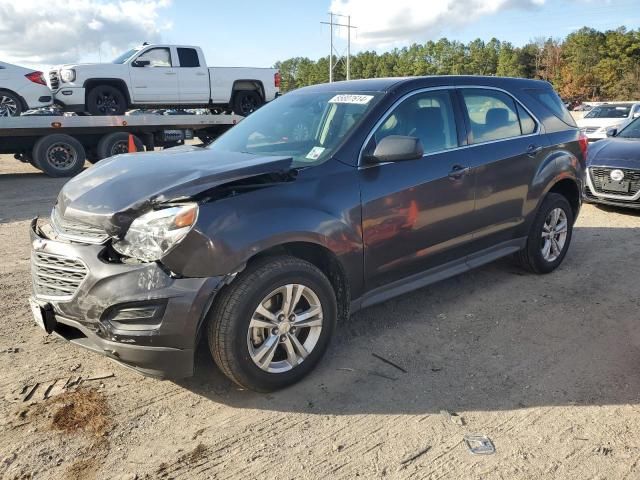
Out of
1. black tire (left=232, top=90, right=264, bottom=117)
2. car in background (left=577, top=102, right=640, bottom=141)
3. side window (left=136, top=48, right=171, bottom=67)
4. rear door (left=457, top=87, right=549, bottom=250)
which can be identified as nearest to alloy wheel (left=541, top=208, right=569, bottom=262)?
rear door (left=457, top=87, right=549, bottom=250)

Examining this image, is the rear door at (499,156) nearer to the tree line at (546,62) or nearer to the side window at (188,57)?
the side window at (188,57)

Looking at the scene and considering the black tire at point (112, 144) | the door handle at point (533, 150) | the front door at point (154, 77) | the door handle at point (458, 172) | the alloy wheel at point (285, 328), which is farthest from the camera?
the front door at point (154, 77)

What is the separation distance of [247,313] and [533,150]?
321 cm

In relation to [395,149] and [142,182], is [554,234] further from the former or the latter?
[142,182]

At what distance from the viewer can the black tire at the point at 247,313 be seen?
284cm

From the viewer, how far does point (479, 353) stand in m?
3.61

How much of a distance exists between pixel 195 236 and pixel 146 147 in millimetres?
11248

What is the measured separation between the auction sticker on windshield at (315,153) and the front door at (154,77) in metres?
11.6

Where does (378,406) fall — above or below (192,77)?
below

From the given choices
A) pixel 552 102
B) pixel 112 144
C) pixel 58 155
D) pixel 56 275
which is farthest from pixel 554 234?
pixel 58 155

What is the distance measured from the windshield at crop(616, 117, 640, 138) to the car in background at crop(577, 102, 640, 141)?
27.7 feet

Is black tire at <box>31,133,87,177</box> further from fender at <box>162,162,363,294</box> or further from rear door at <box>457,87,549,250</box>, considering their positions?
fender at <box>162,162,363,294</box>

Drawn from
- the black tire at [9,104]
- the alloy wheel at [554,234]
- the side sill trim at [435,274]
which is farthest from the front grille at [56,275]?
the black tire at [9,104]

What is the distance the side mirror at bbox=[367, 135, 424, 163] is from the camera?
3398 mm
